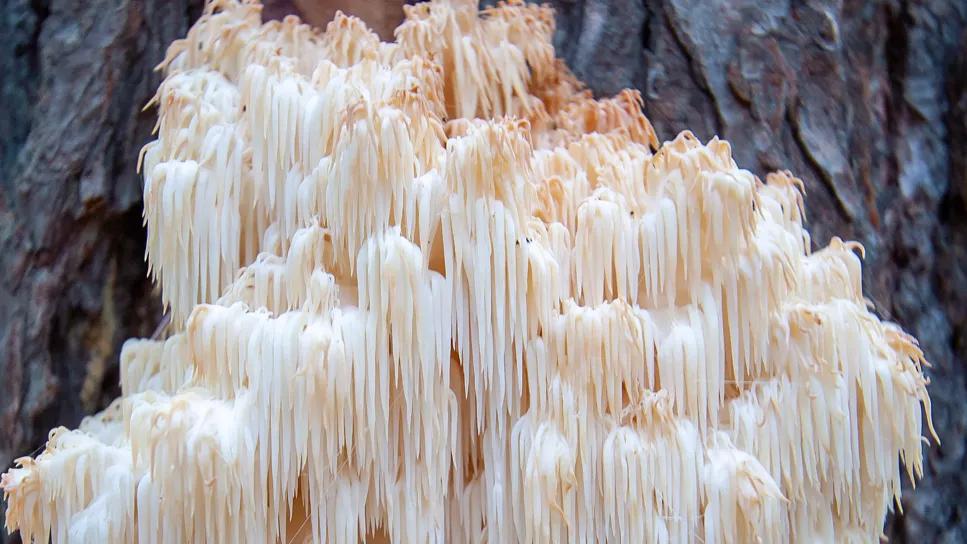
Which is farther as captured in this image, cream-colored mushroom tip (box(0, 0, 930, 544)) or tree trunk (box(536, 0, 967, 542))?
tree trunk (box(536, 0, 967, 542))

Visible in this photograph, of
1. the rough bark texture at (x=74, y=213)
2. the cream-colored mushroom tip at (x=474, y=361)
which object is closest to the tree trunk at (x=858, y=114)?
the cream-colored mushroom tip at (x=474, y=361)

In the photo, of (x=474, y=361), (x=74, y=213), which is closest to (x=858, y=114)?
(x=474, y=361)

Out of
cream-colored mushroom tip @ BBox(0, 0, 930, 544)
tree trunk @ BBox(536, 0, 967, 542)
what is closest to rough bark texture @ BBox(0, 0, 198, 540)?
cream-colored mushroom tip @ BBox(0, 0, 930, 544)

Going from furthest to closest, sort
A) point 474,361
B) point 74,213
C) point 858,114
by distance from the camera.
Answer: point 858,114, point 74,213, point 474,361

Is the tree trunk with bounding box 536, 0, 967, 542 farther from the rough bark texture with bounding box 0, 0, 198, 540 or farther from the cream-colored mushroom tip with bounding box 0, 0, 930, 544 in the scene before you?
the rough bark texture with bounding box 0, 0, 198, 540

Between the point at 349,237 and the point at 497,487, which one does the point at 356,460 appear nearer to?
the point at 497,487

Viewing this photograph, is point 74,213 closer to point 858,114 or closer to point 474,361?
point 474,361

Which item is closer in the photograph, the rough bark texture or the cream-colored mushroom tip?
the cream-colored mushroom tip

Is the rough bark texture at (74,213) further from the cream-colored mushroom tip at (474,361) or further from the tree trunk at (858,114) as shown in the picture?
the tree trunk at (858,114)
